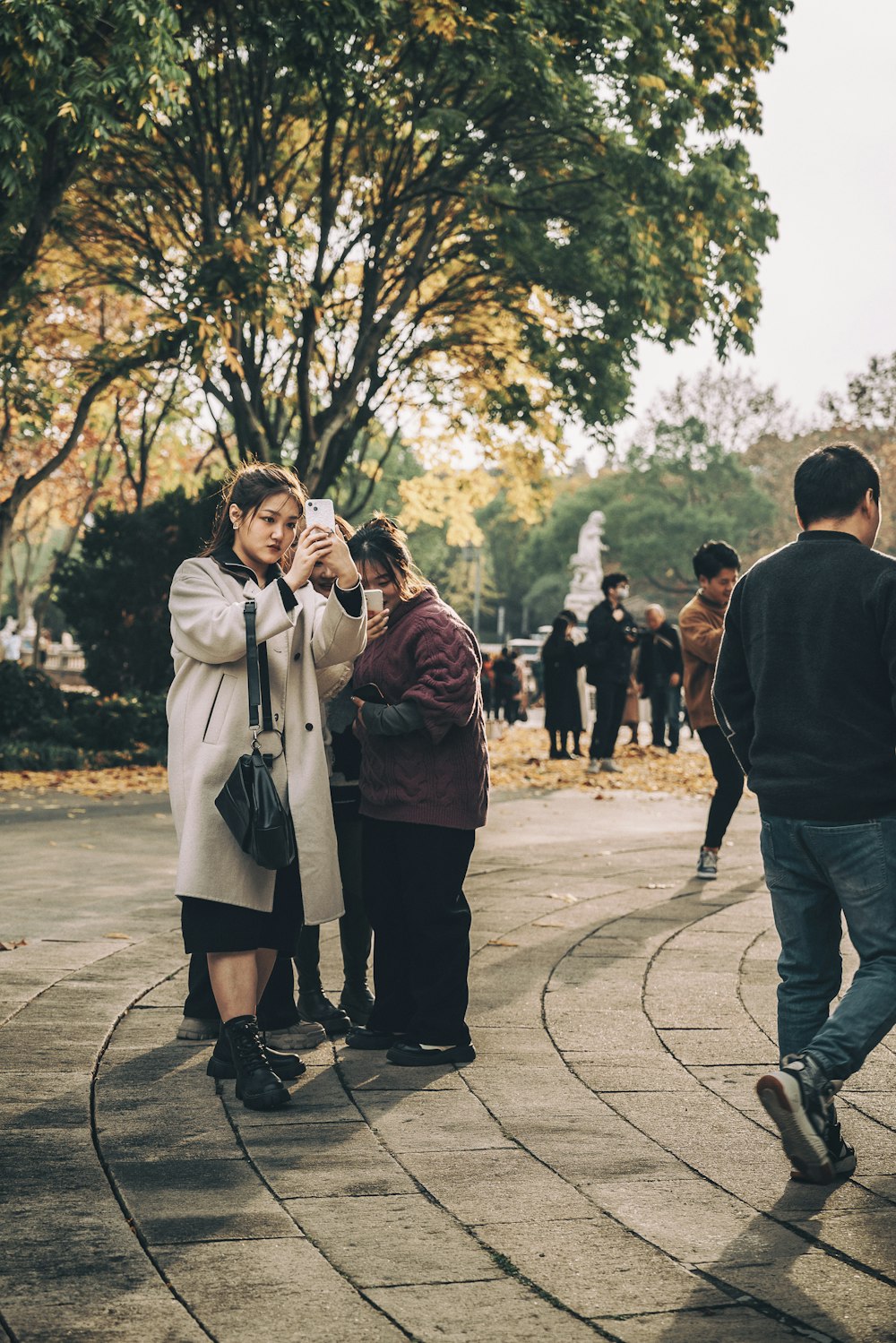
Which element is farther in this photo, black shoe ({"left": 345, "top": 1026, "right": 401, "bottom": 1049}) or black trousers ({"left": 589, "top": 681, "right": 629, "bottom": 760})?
black trousers ({"left": 589, "top": 681, "right": 629, "bottom": 760})

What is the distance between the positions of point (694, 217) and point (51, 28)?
28.4 feet

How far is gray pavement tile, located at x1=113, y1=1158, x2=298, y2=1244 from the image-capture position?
3.42m

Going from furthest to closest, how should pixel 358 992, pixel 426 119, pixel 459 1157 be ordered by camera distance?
pixel 426 119
pixel 358 992
pixel 459 1157

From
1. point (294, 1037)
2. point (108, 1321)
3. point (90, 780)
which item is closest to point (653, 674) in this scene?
point (90, 780)

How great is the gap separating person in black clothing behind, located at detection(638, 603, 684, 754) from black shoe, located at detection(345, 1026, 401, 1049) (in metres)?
15.1

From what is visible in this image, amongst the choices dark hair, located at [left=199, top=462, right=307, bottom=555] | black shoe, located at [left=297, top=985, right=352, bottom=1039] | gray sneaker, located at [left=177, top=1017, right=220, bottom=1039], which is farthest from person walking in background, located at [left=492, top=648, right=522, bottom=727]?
dark hair, located at [left=199, top=462, right=307, bottom=555]

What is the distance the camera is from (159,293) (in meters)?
17.9

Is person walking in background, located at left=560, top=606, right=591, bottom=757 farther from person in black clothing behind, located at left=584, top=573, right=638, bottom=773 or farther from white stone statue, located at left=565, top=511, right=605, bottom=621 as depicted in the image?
white stone statue, located at left=565, top=511, right=605, bottom=621

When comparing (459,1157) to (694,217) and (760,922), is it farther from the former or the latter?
(694,217)

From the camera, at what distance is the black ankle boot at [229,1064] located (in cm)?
475

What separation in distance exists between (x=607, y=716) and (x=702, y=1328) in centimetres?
1432

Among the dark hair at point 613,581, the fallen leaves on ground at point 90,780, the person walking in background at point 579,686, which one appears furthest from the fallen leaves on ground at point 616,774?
the fallen leaves on ground at point 90,780

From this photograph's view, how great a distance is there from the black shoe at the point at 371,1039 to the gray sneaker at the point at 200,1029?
0.45 m

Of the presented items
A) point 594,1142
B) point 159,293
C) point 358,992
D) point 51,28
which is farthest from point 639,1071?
point 159,293
